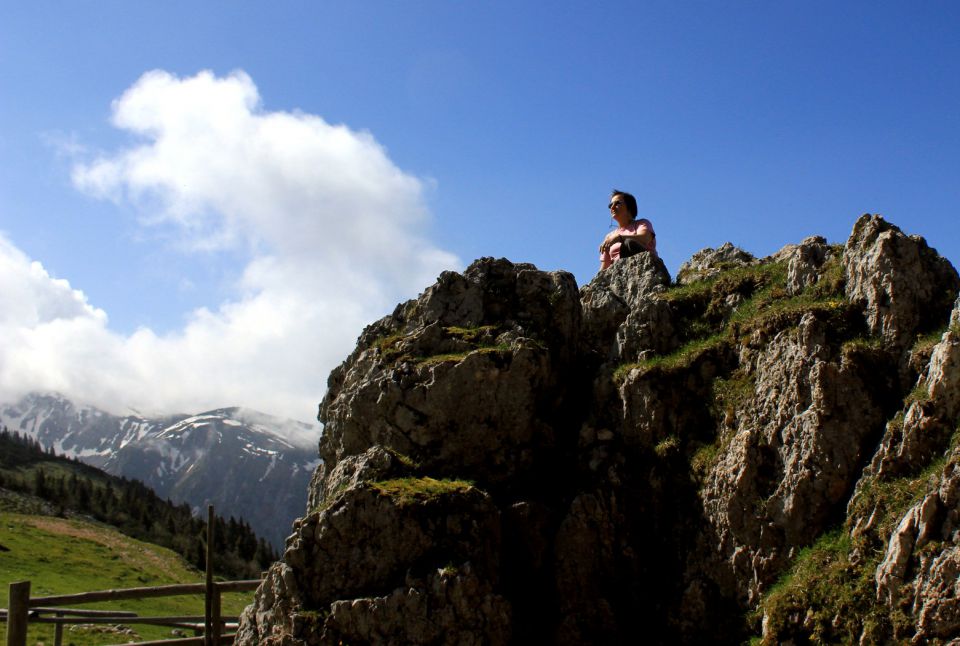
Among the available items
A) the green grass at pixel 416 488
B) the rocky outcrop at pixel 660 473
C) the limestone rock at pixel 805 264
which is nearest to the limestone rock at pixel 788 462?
the rocky outcrop at pixel 660 473

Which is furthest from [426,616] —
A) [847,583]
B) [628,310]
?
[628,310]

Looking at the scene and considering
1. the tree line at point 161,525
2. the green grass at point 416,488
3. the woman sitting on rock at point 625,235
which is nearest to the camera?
the green grass at point 416,488

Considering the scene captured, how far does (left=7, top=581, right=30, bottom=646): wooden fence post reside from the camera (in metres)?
19.6

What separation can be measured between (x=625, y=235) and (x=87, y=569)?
50.6 m

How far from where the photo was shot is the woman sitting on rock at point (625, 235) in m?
25.6

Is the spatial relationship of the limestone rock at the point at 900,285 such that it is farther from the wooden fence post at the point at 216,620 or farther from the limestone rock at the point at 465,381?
the wooden fence post at the point at 216,620

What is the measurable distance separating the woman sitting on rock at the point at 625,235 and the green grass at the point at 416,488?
34.2 feet

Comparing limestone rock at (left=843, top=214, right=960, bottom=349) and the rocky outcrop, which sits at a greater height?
limestone rock at (left=843, top=214, right=960, bottom=349)

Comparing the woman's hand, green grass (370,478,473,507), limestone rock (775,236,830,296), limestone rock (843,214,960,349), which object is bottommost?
green grass (370,478,473,507)

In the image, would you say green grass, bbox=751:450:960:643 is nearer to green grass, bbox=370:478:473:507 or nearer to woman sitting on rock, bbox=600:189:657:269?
green grass, bbox=370:478:473:507

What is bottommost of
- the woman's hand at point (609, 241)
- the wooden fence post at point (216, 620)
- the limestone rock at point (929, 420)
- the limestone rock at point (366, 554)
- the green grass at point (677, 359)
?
the wooden fence post at point (216, 620)

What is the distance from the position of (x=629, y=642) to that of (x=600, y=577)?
4.78ft

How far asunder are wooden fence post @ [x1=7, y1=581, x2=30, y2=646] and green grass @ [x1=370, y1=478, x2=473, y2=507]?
9.59 meters

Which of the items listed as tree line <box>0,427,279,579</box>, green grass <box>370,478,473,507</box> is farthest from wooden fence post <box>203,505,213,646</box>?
tree line <box>0,427,279,579</box>
